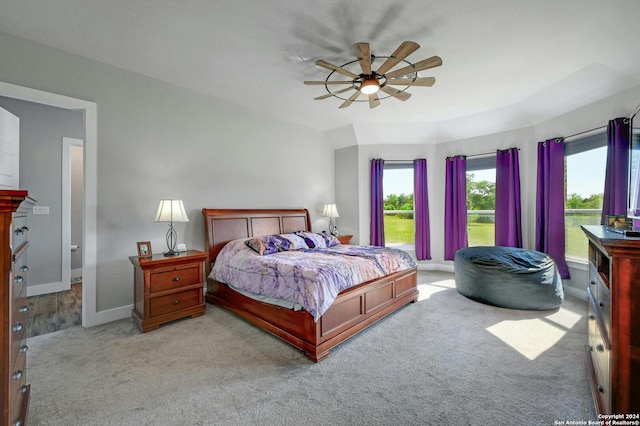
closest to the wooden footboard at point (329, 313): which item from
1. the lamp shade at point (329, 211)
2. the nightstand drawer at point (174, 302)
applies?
the nightstand drawer at point (174, 302)

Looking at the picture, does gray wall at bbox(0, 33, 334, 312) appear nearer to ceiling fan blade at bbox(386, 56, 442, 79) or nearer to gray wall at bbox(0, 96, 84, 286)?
gray wall at bbox(0, 96, 84, 286)

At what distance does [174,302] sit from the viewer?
2967 mm

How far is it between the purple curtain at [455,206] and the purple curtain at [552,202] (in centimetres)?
114

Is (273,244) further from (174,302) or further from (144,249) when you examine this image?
(144,249)

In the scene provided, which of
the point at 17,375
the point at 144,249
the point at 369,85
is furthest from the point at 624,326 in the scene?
the point at 144,249

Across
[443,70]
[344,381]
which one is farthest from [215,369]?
[443,70]

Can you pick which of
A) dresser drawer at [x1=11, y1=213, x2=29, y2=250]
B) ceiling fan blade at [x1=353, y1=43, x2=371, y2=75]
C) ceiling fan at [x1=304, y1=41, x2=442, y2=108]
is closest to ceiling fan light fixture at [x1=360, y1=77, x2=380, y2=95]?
ceiling fan at [x1=304, y1=41, x2=442, y2=108]

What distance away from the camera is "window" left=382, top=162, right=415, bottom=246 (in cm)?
567

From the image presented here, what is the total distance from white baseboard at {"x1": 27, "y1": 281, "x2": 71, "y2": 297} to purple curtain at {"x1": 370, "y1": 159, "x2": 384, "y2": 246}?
526 cm

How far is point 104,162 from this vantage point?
9.93 feet

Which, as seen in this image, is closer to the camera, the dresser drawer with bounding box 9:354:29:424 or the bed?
the dresser drawer with bounding box 9:354:29:424

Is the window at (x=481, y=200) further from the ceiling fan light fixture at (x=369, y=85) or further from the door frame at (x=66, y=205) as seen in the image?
the door frame at (x=66, y=205)

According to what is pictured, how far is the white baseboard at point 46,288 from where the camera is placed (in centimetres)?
393

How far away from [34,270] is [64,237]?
567 mm
